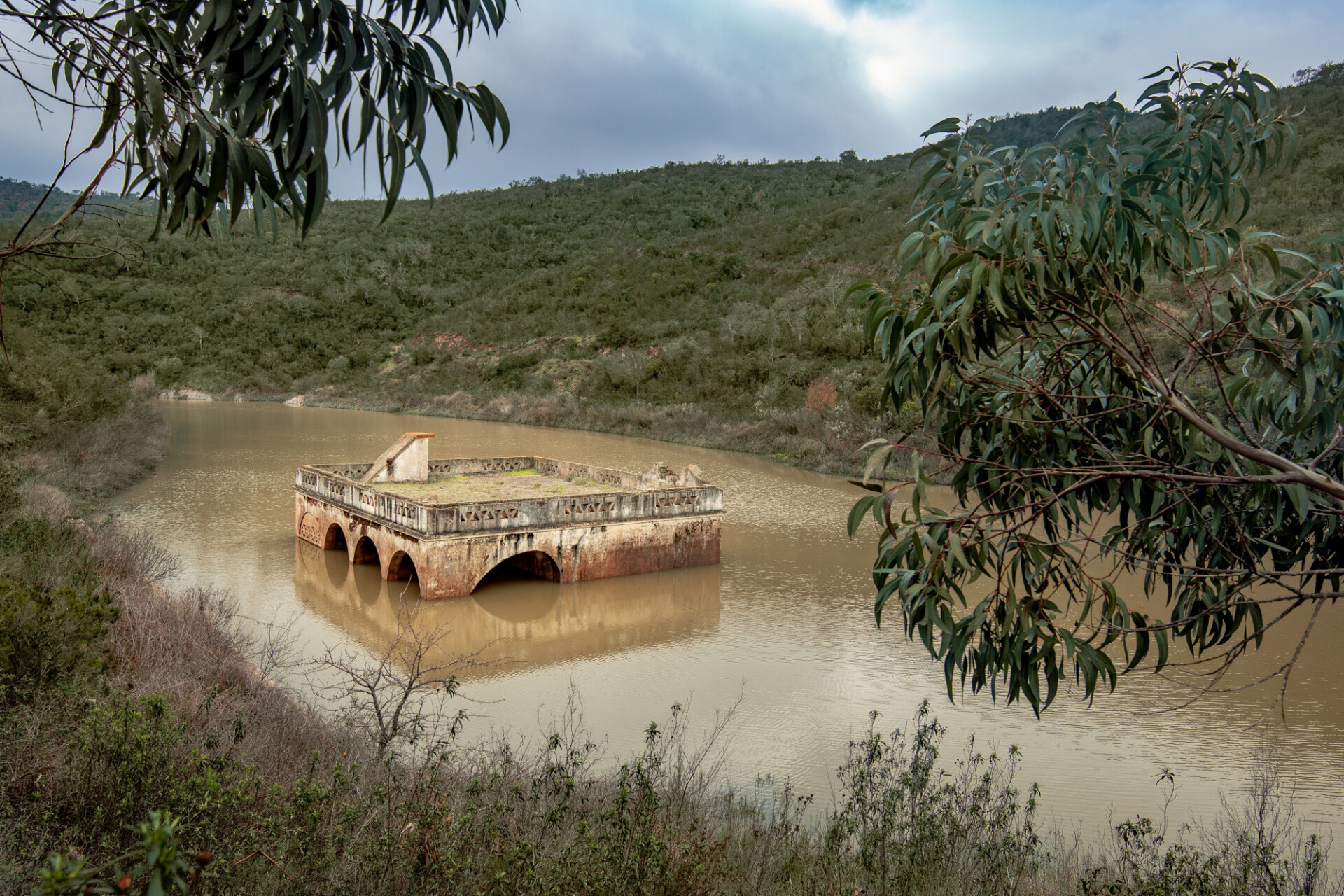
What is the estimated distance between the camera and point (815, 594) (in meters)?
15.5

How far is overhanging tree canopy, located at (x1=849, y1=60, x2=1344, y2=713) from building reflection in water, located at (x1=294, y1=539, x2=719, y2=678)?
8.40 meters

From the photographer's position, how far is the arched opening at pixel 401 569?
14359 mm

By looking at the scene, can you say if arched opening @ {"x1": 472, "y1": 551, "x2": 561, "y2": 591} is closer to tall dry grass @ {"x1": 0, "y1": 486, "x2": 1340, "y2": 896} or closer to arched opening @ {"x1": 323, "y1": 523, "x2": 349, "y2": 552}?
arched opening @ {"x1": 323, "y1": 523, "x2": 349, "y2": 552}

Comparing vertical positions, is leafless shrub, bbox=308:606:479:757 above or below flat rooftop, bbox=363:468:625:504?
below

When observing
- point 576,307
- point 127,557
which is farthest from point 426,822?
point 576,307

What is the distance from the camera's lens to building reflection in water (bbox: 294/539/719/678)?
40.0 ft

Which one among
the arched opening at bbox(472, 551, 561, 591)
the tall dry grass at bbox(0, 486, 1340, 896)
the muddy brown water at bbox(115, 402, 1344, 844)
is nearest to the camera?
the tall dry grass at bbox(0, 486, 1340, 896)

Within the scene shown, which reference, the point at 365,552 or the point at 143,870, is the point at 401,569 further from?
the point at 143,870

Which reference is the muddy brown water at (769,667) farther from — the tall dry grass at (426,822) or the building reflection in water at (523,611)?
the tall dry grass at (426,822)

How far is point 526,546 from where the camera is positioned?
14.0 m

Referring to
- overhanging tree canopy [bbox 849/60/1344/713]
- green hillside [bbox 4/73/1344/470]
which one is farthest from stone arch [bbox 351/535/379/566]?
green hillside [bbox 4/73/1344/470]

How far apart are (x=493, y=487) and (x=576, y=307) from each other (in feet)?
139

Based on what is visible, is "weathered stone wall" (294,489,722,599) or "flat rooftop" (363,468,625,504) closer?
"weathered stone wall" (294,489,722,599)

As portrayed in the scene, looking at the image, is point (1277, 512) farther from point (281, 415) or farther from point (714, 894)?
point (281, 415)
